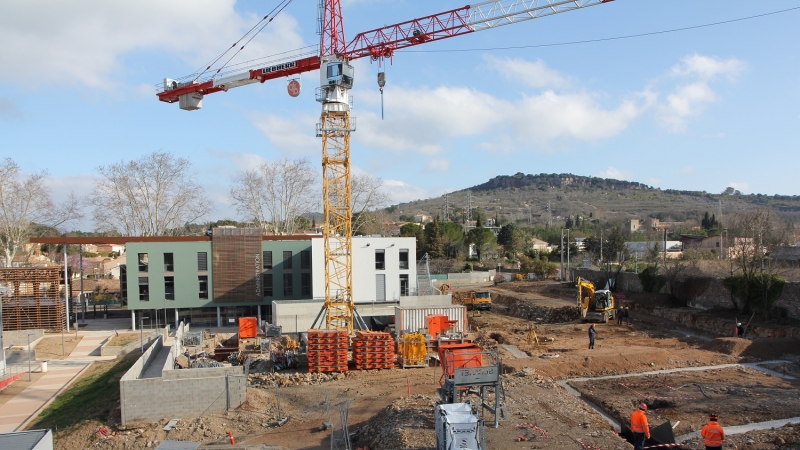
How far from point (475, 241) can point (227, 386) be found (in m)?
65.1

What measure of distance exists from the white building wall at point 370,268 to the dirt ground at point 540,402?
42.5 feet

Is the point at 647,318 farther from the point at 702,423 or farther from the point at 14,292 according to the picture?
the point at 14,292

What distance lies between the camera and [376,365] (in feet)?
85.0

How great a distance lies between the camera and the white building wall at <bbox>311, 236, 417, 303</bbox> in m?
40.3

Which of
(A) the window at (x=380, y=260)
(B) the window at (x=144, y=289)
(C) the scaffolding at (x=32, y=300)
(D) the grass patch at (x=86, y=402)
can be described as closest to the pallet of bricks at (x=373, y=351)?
(D) the grass patch at (x=86, y=402)

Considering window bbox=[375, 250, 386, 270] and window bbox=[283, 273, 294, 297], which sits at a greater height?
window bbox=[375, 250, 386, 270]

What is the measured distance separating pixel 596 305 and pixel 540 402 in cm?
2286

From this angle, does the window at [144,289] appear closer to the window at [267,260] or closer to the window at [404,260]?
the window at [267,260]

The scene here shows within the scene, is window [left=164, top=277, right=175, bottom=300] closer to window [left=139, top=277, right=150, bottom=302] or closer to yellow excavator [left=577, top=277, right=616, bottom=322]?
window [left=139, top=277, right=150, bottom=302]

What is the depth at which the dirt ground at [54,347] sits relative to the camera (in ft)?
105

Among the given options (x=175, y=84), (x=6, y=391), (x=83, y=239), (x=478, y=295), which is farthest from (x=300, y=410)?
(x=175, y=84)

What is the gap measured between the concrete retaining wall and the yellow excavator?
2633 cm

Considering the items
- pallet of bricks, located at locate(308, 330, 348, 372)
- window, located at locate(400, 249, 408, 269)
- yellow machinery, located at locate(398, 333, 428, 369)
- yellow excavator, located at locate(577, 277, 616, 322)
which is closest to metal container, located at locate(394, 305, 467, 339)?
yellow machinery, located at locate(398, 333, 428, 369)

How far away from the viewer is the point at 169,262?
1618 inches
